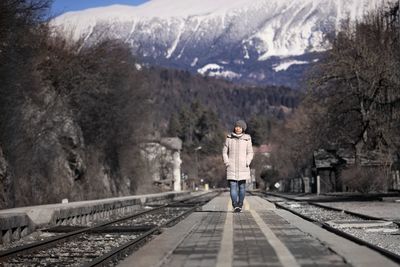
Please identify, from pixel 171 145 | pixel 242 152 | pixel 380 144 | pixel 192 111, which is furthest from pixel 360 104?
pixel 192 111

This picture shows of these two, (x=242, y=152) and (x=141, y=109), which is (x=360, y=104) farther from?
(x=242, y=152)

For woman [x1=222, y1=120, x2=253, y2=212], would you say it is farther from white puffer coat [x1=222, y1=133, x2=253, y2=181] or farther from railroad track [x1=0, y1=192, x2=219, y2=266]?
railroad track [x1=0, y1=192, x2=219, y2=266]

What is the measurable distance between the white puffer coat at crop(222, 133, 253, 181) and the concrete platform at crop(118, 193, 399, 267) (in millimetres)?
3163

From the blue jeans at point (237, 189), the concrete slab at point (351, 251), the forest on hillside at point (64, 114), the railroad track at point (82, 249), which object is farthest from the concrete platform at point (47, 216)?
the concrete slab at point (351, 251)

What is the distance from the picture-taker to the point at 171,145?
122 meters

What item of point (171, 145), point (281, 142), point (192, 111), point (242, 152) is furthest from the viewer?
point (192, 111)

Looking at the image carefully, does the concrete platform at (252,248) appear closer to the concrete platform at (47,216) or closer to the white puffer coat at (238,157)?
the white puffer coat at (238,157)

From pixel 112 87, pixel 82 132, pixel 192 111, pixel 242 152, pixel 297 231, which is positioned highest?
pixel 192 111

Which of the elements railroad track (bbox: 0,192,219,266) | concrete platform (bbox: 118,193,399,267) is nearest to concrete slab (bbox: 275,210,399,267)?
concrete platform (bbox: 118,193,399,267)

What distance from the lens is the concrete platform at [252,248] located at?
871 centimetres

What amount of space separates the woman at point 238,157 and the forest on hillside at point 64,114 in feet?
35.5

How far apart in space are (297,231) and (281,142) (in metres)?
100

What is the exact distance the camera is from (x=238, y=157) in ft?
57.5

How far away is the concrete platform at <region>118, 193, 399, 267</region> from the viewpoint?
8711 mm
